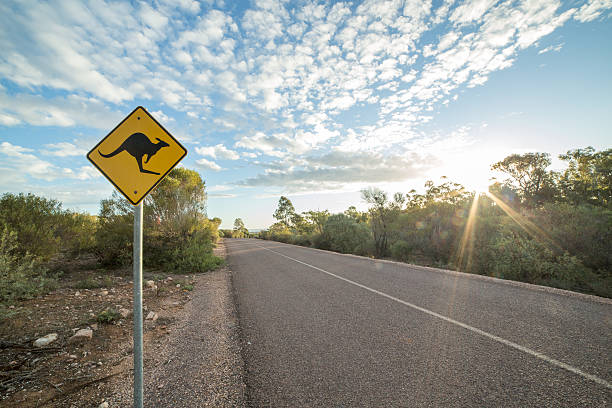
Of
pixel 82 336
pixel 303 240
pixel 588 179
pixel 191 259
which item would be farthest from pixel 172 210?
pixel 588 179

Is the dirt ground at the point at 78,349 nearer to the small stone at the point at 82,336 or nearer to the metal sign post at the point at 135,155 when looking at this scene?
the small stone at the point at 82,336

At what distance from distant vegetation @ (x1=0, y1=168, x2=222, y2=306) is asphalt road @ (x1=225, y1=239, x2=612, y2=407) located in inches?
201

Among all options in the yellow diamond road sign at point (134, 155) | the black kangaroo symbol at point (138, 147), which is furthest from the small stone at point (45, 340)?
the black kangaroo symbol at point (138, 147)

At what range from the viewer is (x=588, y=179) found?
15773 millimetres

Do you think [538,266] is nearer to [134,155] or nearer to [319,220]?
[134,155]

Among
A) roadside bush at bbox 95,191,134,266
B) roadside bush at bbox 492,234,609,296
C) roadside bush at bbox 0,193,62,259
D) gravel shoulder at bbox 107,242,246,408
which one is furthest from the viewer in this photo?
roadside bush at bbox 95,191,134,266

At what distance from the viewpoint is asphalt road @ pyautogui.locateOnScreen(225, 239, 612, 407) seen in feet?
7.29

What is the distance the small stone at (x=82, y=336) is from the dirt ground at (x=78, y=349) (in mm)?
53

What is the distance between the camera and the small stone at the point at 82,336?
348 cm

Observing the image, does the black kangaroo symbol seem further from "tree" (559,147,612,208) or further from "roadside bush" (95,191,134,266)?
"tree" (559,147,612,208)

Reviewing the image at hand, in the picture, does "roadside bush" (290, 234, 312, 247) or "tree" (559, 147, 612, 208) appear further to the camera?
"roadside bush" (290, 234, 312, 247)

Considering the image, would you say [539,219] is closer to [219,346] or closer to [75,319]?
[219,346]

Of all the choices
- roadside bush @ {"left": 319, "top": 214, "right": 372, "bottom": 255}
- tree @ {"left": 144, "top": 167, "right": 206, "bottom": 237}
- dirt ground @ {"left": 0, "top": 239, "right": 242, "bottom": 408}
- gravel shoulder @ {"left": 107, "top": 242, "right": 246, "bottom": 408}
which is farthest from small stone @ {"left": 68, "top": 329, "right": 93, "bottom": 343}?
roadside bush @ {"left": 319, "top": 214, "right": 372, "bottom": 255}

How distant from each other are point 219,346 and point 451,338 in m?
3.19
